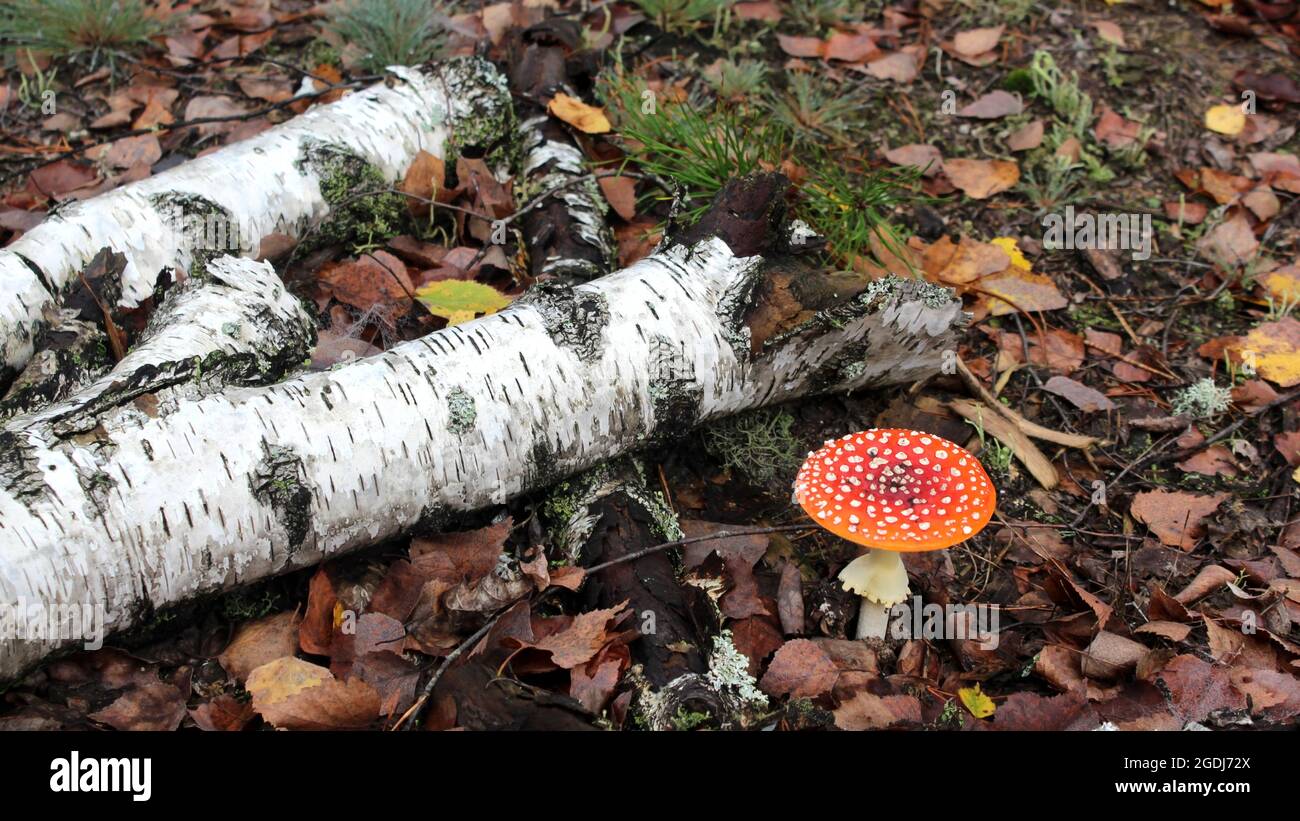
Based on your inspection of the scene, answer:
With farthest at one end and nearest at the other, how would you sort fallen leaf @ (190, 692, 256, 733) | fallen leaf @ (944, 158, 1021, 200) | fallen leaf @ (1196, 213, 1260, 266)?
fallen leaf @ (944, 158, 1021, 200)
fallen leaf @ (1196, 213, 1260, 266)
fallen leaf @ (190, 692, 256, 733)

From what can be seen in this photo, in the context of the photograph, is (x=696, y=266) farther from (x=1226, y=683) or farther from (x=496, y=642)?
(x=1226, y=683)

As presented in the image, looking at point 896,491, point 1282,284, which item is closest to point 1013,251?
point 1282,284

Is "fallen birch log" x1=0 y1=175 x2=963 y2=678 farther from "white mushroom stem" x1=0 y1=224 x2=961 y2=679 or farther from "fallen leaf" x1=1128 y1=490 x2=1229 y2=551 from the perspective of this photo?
"fallen leaf" x1=1128 y1=490 x2=1229 y2=551

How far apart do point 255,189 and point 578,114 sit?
134cm

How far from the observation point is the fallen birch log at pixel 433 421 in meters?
2.46

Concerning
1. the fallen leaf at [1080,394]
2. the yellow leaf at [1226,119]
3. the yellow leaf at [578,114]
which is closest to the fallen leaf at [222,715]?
the yellow leaf at [578,114]

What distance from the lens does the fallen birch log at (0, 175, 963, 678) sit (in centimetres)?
246

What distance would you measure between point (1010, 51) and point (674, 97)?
5.68 ft

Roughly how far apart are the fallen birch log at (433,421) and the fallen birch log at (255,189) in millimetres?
893

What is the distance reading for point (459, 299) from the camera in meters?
3.51

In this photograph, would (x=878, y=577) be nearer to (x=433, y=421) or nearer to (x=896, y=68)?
(x=433, y=421)

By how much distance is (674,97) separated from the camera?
4.52 m

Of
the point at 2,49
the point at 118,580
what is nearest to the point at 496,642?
the point at 118,580

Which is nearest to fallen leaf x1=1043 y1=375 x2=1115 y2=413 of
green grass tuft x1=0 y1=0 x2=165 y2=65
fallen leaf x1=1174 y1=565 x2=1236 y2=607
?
fallen leaf x1=1174 y1=565 x2=1236 y2=607
